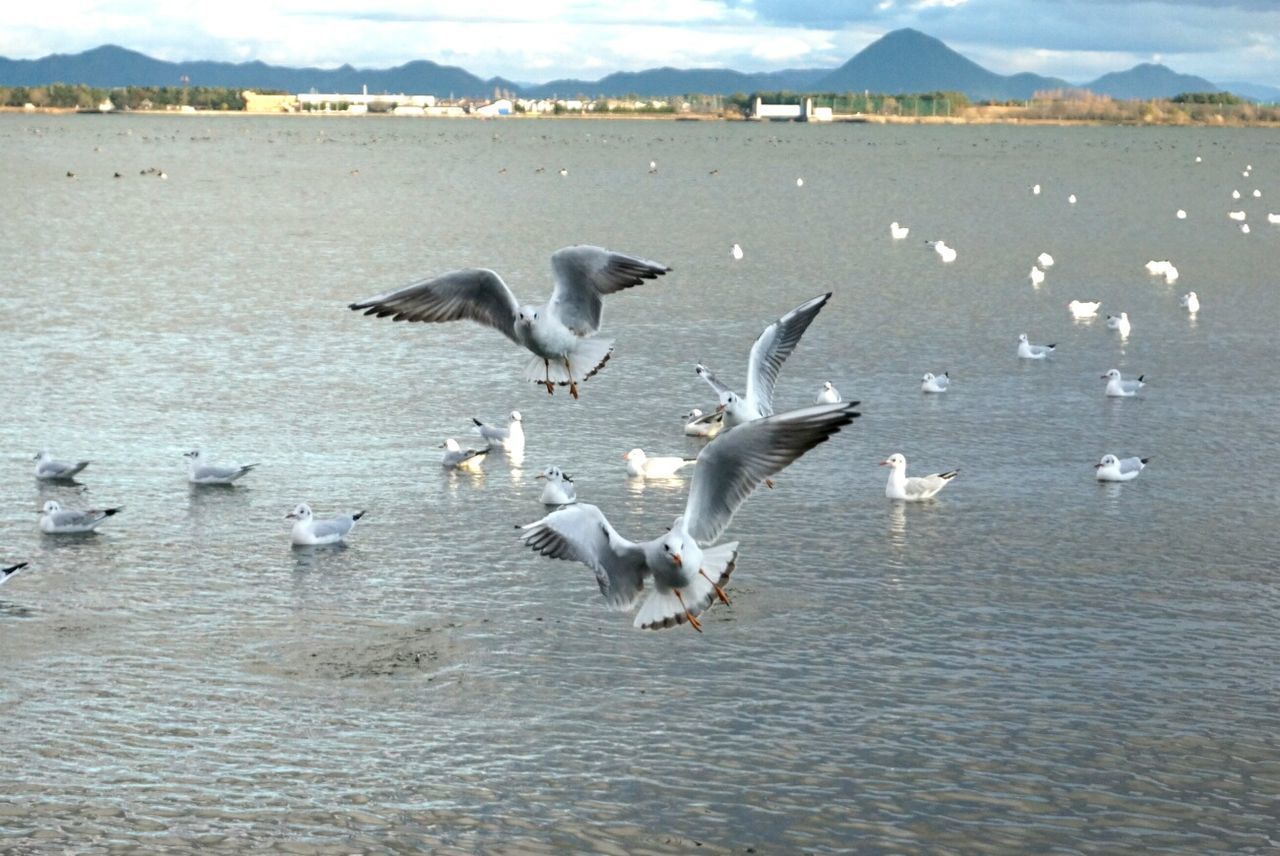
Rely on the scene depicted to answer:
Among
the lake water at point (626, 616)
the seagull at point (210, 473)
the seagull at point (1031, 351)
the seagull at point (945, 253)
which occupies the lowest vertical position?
the lake water at point (626, 616)

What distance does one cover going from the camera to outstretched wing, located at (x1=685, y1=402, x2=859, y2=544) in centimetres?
1137

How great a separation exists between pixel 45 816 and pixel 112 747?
1.13 m

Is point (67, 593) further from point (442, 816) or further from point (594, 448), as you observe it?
point (594, 448)

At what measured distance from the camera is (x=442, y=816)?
1273cm

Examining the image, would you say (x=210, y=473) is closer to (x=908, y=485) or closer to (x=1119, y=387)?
(x=908, y=485)

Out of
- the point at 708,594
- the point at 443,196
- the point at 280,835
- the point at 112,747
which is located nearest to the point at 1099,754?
the point at 708,594

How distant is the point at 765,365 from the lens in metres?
16.9

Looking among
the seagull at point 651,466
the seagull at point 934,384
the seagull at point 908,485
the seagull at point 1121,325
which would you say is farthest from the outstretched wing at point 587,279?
the seagull at point 1121,325

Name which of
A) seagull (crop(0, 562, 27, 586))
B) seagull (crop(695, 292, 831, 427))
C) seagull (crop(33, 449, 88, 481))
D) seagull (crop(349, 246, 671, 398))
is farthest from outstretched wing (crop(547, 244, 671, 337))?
seagull (crop(33, 449, 88, 481))

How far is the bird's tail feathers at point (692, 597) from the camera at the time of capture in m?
12.2

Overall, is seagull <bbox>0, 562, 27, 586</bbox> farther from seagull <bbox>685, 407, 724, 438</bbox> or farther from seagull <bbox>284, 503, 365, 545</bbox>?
seagull <bbox>685, 407, 724, 438</bbox>

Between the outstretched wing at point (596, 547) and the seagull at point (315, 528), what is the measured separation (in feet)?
23.7

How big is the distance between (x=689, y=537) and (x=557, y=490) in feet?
27.4

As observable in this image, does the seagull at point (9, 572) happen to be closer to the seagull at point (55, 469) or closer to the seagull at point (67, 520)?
the seagull at point (67, 520)
